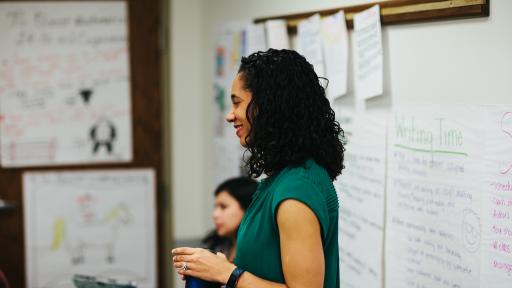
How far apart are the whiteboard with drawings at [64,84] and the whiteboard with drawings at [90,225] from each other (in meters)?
0.11

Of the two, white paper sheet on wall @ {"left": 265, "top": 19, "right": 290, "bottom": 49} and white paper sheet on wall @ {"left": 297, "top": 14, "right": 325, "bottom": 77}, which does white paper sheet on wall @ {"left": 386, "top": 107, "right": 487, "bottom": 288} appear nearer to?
white paper sheet on wall @ {"left": 297, "top": 14, "right": 325, "bottom": 77}

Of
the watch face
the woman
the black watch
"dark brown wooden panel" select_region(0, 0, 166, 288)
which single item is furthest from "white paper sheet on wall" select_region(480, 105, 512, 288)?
"dark brown wooden panel" select_region(0, 0, 166, 288)

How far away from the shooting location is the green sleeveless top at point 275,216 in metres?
1.26

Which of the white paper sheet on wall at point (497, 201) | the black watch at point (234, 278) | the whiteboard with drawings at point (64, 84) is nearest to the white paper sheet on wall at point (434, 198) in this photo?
the white paper sheet on wall at point (497, 201)

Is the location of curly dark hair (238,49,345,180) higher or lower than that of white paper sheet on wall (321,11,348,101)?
lower

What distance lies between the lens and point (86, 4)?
311 centimetres

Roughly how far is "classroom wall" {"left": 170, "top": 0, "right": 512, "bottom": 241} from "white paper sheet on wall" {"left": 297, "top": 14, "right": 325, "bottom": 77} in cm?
6

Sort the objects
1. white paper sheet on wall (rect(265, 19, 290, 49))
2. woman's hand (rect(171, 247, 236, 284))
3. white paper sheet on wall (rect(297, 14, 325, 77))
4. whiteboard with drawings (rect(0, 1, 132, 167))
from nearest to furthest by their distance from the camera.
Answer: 1. woman's hand (rect(171, 247, 236, 284))
2. white paper sheet on wall (rect(297, 14, 325, 77))
3. white paper sheet on wall (rect(265, 19, 290, 49))
4. whiteboard with drawings (rect(0, 1, 132, 167))

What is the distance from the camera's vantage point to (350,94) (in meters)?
2.12

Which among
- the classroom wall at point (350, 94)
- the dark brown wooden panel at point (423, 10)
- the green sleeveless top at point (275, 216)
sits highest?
the dark brown wooden panel at point (423, 10)

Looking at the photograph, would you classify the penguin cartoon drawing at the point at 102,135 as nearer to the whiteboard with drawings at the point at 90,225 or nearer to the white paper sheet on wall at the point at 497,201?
the whiteboard with drawings at the point at 90,225

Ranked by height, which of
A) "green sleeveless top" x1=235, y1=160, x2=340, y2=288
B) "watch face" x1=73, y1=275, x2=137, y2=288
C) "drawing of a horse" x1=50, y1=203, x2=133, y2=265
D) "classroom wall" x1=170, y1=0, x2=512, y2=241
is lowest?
"drawing of a horse" x1=50, y1=203, x2=133, y2=265

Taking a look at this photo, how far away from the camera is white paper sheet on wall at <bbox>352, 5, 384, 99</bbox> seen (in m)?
1.91

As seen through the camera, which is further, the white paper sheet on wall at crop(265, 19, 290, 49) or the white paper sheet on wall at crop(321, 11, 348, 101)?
the white paper sheet on wall at crop(265, 19, 290, 49)
